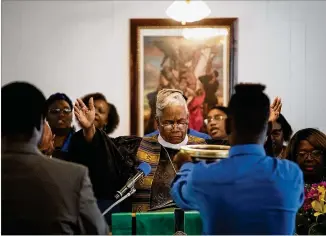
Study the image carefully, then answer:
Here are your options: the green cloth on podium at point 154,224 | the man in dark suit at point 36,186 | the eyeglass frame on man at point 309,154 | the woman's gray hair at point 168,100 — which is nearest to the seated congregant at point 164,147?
the woman's gray hair at point 168,100

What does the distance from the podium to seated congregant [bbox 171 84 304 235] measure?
5.6 inches

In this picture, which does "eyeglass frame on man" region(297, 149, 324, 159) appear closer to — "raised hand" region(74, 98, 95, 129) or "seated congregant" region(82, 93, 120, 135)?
"raised hand" region(74, 98, 95, 129)

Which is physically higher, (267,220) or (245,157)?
(245,157)

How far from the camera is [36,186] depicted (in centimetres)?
95

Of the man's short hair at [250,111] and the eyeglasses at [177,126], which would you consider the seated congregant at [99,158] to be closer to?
the eyeglasses at [177,126]

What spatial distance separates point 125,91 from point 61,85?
0.43m

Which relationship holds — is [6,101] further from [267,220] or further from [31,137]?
[267,220]

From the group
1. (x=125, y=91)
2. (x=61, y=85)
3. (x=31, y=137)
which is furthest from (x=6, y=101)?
(x=125, y=91)

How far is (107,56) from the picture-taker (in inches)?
74.9

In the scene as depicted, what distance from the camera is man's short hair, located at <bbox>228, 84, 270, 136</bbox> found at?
0.98 metres

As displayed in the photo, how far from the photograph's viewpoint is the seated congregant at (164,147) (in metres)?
1.33

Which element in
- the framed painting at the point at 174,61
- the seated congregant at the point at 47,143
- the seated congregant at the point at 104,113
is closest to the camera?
the seated congregant at the point at 47,143

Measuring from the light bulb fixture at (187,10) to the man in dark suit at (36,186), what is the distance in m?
0.88

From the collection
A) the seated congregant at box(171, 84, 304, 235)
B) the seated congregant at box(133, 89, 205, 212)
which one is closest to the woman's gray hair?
the seated congregant at box(133, 89, 205, 212)
